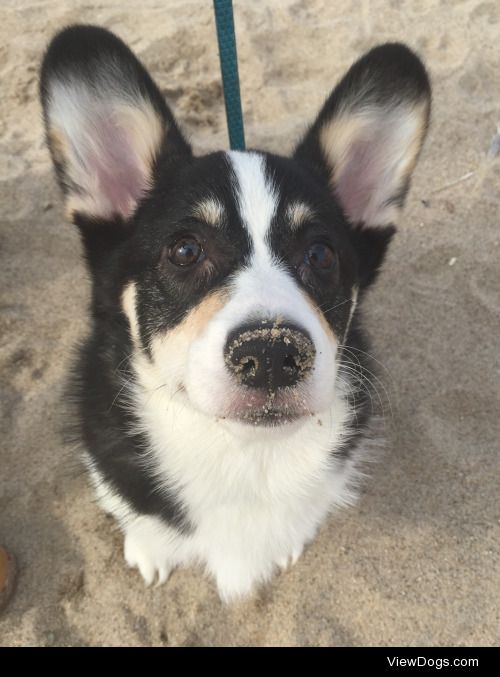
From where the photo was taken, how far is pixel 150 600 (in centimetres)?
209

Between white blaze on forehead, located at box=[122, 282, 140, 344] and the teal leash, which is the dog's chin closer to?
white blaze on forehead, located at box=[122, 282, 140, 344]

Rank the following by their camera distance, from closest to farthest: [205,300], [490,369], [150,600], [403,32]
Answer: [205,300]
[150,600]
[490,369]
[403,32]

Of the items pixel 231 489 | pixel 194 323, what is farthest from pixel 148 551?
pixel 194 323

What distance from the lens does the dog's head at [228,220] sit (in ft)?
4.24

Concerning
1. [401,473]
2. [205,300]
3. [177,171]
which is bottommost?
[401,473]

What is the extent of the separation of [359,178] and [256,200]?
1.82 feet

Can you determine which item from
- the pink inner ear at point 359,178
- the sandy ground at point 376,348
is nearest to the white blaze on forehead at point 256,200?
the pink inner ear at point 359,178

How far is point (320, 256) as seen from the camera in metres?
1.61

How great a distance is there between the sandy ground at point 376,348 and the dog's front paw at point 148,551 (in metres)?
0.05

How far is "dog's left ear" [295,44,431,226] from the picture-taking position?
170cm

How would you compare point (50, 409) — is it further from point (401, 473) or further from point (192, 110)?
point (192, 110)

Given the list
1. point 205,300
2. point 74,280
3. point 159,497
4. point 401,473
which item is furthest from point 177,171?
point 401,473

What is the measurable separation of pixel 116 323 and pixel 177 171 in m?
0.52

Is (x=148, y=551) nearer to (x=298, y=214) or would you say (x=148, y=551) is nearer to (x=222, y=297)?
(x=222, y=297)
